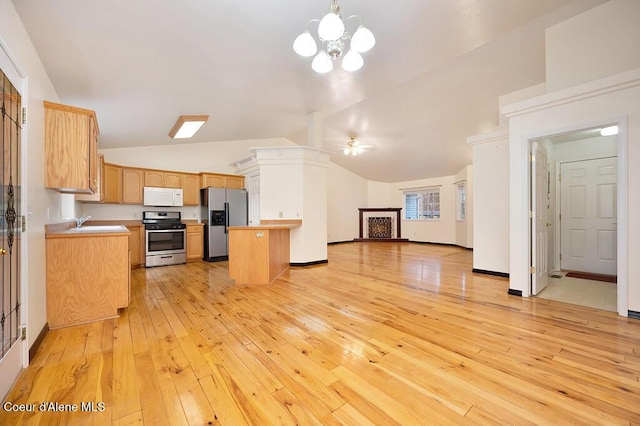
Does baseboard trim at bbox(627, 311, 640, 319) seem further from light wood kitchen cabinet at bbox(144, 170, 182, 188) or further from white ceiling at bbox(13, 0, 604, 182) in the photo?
light wood kitchen cabinet at bbox(144, 170, 182, 188)

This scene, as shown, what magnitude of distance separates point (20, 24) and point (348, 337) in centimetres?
340

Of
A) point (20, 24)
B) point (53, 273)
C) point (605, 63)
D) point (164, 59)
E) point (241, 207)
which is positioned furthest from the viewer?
point (241, 207)

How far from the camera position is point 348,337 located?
2205mm

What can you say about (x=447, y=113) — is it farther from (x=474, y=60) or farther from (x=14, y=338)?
(x=14, y=338)

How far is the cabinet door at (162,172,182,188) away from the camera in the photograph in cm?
586

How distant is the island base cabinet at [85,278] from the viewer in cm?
241

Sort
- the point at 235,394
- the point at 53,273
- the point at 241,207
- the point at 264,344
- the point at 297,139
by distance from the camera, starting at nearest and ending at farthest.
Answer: the point at 235,394 → the point at 264,344 → the point at 53,273 → the point at 241,207 → the point at 297,139

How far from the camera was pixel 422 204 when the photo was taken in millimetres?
9188

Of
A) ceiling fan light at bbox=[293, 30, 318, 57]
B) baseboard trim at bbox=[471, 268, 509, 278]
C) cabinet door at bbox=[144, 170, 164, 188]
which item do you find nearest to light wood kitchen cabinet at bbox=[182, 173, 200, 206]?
cabinet door at bbox=[144, 170, 164, 188]

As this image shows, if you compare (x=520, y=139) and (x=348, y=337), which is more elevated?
(x=520, y=139)

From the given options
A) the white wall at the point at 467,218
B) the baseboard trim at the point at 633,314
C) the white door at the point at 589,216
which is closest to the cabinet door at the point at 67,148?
the baseboard trim at the point at 633,314

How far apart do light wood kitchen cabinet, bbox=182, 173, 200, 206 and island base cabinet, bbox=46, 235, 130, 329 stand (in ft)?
11.8

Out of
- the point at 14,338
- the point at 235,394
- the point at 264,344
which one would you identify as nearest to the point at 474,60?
the point at 264,344

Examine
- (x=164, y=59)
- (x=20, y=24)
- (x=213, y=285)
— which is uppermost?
(x=164, y=59)
